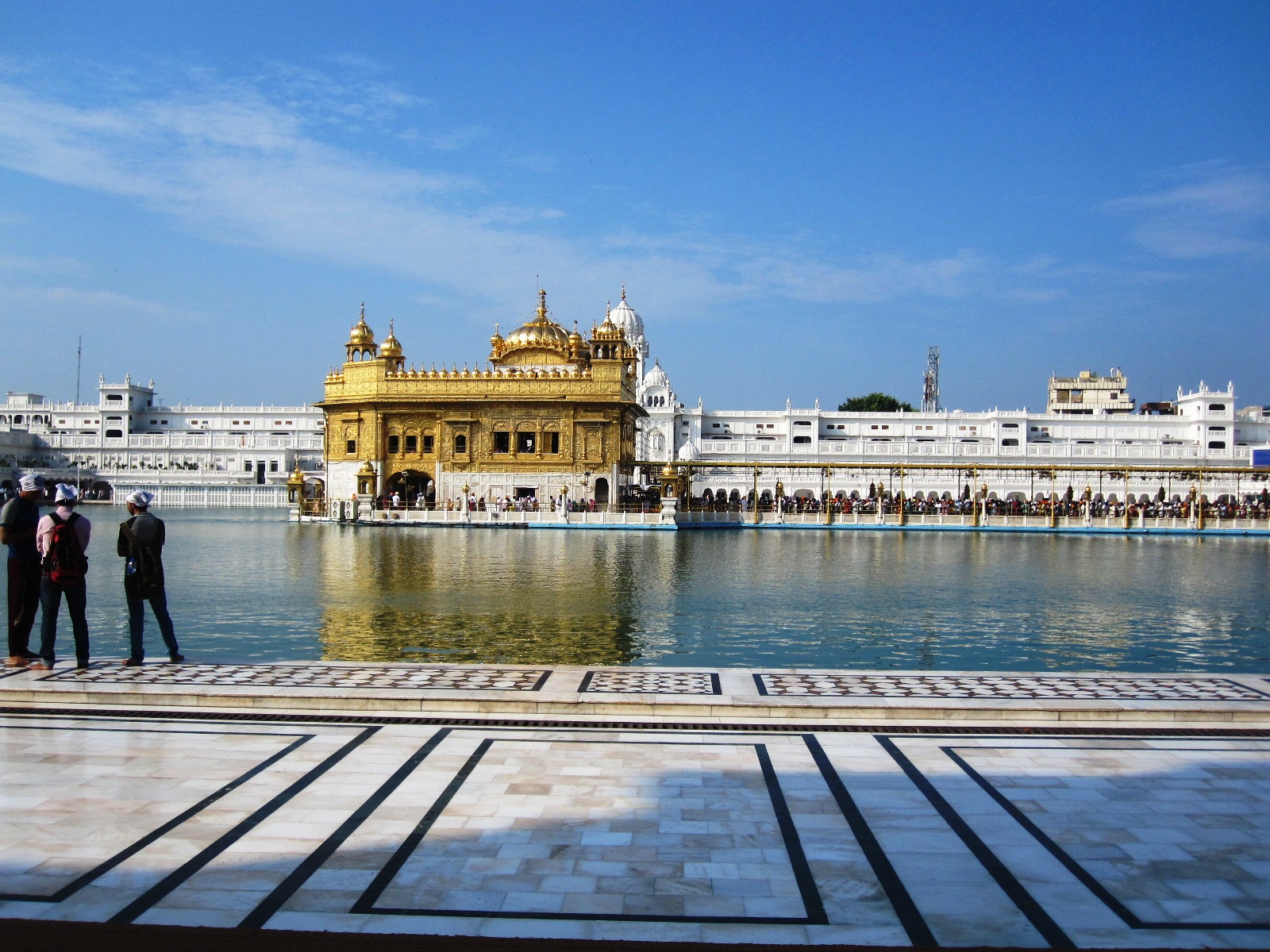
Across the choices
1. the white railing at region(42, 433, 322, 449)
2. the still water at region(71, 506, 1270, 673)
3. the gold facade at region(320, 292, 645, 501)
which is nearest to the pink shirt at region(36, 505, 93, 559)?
the still water at region(71, 506, 1270, 673)

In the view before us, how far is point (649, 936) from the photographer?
13.3ft

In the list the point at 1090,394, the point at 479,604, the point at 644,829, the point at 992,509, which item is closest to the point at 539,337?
the point at 992,509

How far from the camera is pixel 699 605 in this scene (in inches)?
665

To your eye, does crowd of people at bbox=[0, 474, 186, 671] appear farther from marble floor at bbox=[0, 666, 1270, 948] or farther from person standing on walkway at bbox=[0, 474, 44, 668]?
marble floor at bbox=[0, 666, 1270, 948]

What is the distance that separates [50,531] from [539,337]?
4297 centimetres

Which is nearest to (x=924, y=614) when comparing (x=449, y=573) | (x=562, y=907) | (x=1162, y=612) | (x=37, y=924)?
(x=1162, y=612)

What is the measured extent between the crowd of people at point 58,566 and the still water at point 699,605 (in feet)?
6.76

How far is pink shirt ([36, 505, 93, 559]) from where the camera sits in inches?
349

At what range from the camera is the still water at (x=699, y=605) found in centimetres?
1219

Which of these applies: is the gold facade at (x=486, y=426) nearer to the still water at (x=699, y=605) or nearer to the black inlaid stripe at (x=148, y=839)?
the still water at (x=699, y=605)

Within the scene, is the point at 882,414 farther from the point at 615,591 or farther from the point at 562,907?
the point at 562,907

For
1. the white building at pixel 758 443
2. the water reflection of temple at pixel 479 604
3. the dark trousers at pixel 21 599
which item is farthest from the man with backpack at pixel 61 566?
the white building at pixel 758 443

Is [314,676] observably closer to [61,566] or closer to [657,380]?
[61,566]

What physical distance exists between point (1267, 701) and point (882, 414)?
76372 millimetres
